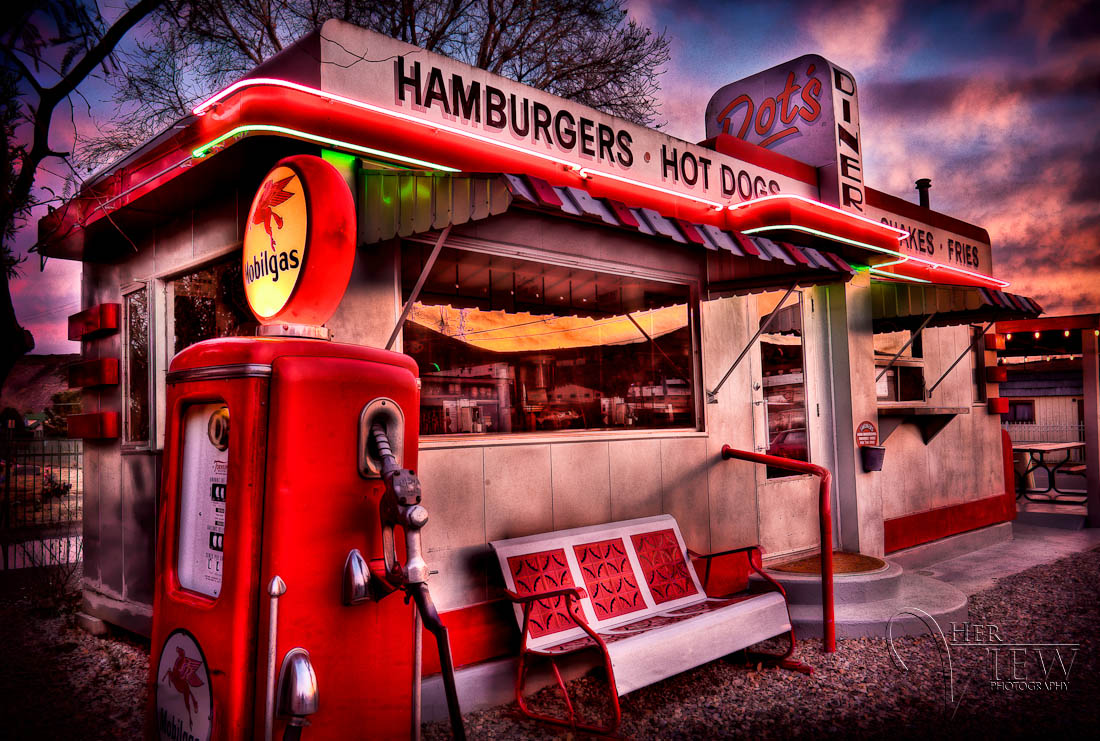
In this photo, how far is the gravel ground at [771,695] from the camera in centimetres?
402

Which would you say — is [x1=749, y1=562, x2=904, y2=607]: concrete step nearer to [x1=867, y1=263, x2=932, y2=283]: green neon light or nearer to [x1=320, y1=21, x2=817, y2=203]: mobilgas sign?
[x1=320, y1=21, x2=817, y2=203]: mobilgas sign

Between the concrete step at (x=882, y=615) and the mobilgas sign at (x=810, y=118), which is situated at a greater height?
the mobilgas sign at (x=810, y=118)

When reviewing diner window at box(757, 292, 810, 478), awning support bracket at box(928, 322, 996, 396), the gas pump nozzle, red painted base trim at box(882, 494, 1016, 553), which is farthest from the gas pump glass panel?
awning support bracket at box(928, 322, 996, 396)

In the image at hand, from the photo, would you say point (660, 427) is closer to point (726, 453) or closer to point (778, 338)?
point (726, 453)

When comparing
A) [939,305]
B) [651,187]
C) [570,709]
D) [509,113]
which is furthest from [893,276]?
[570,709]

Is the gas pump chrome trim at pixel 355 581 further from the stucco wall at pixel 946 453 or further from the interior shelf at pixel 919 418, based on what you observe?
the interior shelf at pixel 919 418

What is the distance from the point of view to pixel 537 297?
5.79 metres

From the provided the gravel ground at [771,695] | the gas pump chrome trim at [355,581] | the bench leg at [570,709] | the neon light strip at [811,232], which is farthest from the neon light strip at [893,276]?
the gas pump chrome trim at [355,581]

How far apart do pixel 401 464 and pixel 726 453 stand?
3.85 metres

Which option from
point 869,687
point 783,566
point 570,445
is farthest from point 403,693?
point 783,566

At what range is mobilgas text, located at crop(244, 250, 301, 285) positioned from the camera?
294 centimetres

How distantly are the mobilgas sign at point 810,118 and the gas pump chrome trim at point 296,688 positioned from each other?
22.5ft

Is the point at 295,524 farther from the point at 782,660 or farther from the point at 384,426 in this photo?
the point at 782,660

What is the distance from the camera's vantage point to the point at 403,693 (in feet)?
9.48
